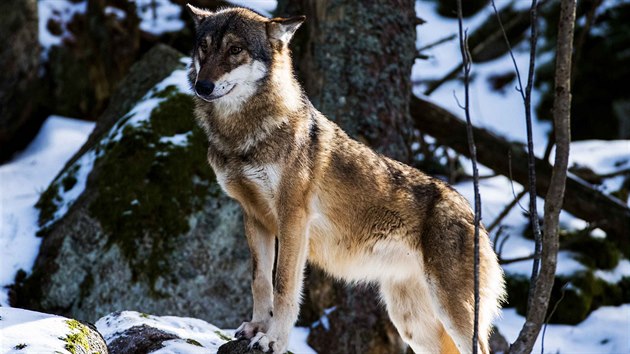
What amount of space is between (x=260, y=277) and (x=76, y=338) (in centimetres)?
135

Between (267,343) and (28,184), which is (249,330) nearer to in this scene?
(267,343)

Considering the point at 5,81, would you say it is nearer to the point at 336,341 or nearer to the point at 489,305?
the point at 336,341

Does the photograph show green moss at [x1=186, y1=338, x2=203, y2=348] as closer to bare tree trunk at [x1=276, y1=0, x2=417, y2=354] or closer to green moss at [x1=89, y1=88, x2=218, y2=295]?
green moss at [x1=89, y1=88, x2=218, y2=295]

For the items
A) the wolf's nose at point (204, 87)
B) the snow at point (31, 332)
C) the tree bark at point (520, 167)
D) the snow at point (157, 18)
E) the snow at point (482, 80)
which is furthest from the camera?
the snow at point (482, 80)

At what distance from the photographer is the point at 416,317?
5.06 meters

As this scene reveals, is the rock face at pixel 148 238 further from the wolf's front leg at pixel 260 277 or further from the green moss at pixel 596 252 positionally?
the green moss at pixel 596 252

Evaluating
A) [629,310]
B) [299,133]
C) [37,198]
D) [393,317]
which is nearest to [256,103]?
[299,133]

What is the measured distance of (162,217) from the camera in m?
6.54

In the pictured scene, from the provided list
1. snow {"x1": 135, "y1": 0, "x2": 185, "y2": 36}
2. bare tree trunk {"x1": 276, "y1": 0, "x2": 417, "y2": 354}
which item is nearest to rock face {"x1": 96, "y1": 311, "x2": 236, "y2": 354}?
bare tree trunk {"x1": 276, "y1": 0, "x2": 417, "y2": 354}

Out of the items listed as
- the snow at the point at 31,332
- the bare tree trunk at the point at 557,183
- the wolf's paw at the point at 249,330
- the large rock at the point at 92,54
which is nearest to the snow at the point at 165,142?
the snow at the point at 31,332

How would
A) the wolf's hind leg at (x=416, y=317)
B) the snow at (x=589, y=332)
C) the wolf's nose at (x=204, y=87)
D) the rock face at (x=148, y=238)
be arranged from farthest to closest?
the snow at (x=589, y=332) < the rock face at (x=148, y=238) < the wolf's hind leg at (x=416, y=317) < the wolf's nose at (x=204, y=87)

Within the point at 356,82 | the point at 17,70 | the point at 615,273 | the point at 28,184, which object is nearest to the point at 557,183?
the point at 356,82

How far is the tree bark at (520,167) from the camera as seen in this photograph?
791 cm

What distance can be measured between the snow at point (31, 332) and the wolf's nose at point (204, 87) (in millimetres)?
1453
